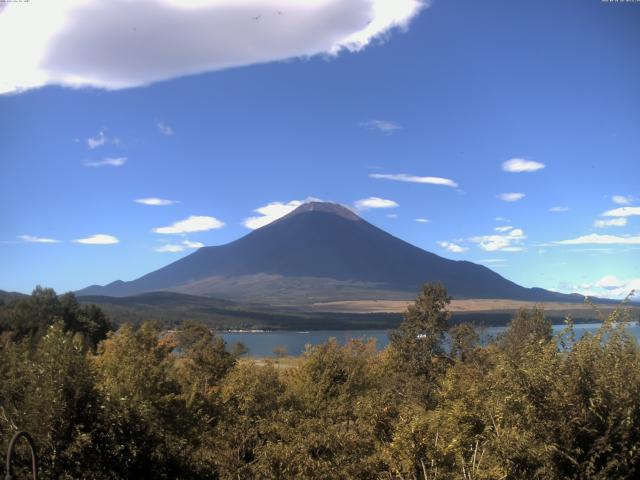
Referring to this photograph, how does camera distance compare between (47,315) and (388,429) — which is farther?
(47,315)

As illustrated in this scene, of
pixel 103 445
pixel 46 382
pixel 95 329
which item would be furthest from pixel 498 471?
pixel 95 329

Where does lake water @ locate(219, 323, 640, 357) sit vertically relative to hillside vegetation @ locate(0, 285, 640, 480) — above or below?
below

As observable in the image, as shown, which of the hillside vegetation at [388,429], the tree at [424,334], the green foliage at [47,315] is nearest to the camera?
the hillside vegetation at [388,429]

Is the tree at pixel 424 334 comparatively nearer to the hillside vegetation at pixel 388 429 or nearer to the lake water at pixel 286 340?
the lake water at pixel 286 340

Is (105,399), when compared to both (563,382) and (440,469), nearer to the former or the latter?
(440,469)

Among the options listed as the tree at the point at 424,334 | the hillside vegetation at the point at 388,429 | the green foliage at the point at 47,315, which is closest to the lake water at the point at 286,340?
the tree at the point at 424,334

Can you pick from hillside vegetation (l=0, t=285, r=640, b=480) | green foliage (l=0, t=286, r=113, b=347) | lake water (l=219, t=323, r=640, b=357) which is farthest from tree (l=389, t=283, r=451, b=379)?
green foliage (l=0, t=286, r=113, b=347)

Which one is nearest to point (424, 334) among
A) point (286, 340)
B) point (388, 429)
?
point (388, 429)

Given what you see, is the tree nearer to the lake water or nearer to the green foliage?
the lake water

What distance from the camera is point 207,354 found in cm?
4016

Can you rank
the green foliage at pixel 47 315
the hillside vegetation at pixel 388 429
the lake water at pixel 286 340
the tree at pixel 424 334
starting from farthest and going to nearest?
the lake water at pixel 286 340 < the green foliage at pixel 47 315 < the tree at pixel 424 334 < the hillside vegetation at pixel 388 429

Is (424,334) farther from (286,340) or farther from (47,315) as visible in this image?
(286,340)

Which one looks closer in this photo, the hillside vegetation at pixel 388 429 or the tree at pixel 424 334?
the hillside vegetation at pixel 388 429

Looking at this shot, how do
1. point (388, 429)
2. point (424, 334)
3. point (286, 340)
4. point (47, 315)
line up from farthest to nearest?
point (286, 340) < point (47, 315) < point (424, 334) < point (388, 429)
